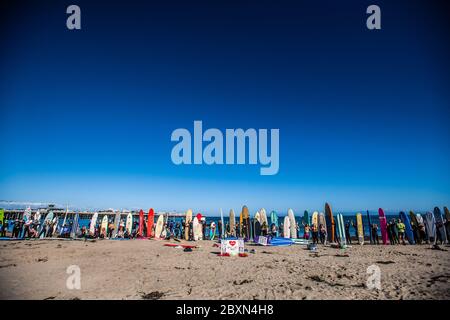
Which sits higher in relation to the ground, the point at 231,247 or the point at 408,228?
the point at 231,247

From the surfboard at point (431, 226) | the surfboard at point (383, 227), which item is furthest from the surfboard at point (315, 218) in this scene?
the surfboard at point (431, 226)

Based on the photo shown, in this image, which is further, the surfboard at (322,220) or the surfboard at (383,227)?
the surfboard at (322,220)

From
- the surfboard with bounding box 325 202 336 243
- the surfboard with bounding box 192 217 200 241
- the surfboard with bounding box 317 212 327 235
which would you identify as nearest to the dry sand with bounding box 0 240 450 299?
the surfboard with bounding box 325 202 336 243

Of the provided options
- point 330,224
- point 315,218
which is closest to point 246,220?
point 315,218

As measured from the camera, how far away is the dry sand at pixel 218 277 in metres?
6.46

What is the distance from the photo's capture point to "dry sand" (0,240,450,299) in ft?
21.2

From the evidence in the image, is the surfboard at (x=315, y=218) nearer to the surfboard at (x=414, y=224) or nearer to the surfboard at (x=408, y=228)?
the surfboard at (x=408, y=228)

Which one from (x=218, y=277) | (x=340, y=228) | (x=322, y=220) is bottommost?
(x=340, y=228)

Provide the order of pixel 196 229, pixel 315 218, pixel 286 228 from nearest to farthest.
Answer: pixel 315 218
pixel 196 229
pixel 286 228

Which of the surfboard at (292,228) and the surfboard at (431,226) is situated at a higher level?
the surfboard at (431,226)

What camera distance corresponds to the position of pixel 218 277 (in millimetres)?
8133

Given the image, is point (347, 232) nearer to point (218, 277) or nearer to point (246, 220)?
point (246, 220)
